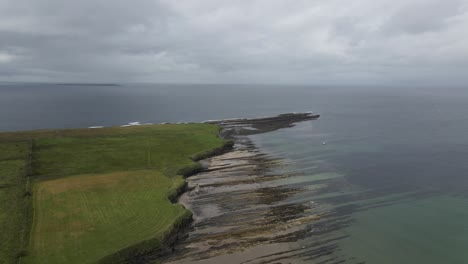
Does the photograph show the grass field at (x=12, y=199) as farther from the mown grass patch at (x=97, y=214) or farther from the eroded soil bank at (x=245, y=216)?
the eroded soil bank at (x=245, y=216)

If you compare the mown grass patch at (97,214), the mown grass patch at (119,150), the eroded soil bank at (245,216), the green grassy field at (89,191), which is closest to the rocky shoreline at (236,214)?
the eroded soil bank at (245,216)

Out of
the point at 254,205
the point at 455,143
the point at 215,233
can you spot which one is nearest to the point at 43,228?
the point at 215,233

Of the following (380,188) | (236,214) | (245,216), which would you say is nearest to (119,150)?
(236,214)

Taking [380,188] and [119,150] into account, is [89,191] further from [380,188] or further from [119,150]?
[380,188]

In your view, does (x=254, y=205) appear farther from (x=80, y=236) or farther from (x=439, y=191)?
(x=439, y=191)

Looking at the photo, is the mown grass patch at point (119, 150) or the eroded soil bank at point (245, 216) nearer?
the eroded soil bank at point (245, 216)

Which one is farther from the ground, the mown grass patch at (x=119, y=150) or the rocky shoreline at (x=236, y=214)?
the mown grass patch at (x=119, y=150)
